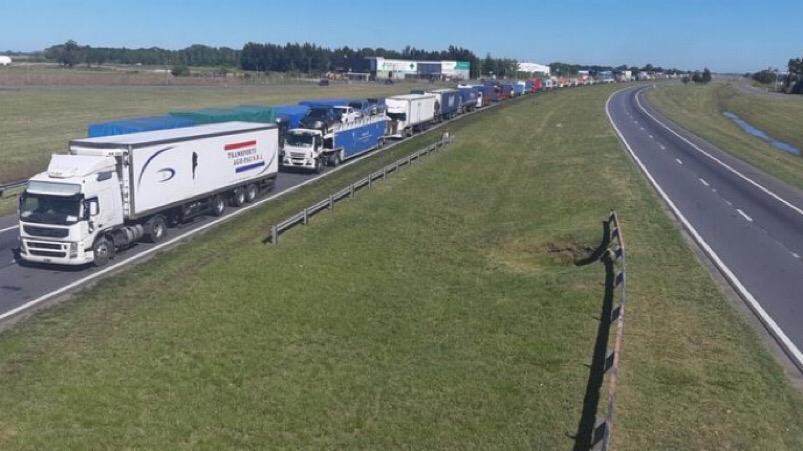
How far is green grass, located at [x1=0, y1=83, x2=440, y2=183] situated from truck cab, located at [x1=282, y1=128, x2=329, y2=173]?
14720 millimetres

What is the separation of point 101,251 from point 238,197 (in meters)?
10.7

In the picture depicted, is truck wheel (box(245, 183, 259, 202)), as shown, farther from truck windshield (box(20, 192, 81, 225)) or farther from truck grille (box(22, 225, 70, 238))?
truck grille (box(22, 225, 70, 238))

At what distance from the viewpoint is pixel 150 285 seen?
22375mm

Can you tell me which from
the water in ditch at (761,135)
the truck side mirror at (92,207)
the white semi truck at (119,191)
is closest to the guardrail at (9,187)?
the white semi truck at (119,191)

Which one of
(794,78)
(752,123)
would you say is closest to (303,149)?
(752,123)

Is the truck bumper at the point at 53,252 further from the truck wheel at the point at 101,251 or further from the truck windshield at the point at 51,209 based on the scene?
the truck windshield at the point at 51,209

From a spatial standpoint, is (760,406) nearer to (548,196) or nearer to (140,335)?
(140,335)

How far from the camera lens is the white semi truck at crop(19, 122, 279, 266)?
2306 cm

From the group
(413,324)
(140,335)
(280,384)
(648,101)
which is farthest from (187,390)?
(648,101)

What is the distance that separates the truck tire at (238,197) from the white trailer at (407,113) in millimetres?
27596

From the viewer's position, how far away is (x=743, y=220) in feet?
95.2

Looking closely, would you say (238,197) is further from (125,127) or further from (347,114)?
(347,114)

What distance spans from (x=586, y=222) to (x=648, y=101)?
9309cm

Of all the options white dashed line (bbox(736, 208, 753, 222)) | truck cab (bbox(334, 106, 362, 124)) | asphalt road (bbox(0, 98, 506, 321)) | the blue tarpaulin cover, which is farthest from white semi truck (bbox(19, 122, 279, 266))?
white dashed line (bbox(736, 208, 753, 222))
